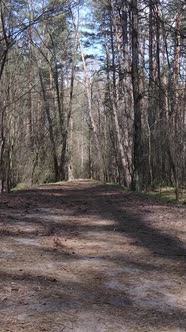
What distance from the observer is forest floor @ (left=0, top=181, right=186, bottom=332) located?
3082 millimetres

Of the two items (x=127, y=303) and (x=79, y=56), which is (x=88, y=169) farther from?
(x=127, y=303)

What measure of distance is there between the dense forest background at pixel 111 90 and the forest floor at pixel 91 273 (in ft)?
22.1

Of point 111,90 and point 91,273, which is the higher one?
point 111,90

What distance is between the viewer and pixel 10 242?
5.32m

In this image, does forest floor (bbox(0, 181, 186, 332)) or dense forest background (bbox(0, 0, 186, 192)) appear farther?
dense forest background (bbox(0, 0, 186, 192))

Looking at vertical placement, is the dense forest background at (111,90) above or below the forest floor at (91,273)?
above

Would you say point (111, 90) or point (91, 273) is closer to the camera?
point (91, 273)

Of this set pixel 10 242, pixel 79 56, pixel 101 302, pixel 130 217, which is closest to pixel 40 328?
pixel 101 302

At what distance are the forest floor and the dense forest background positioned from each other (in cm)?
672

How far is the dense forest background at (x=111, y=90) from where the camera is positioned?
15.2m

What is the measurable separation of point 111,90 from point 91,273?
18.3 metres

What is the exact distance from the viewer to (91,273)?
419 cm

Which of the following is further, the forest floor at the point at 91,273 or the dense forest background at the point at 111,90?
the dense forest background at the point at 111,90

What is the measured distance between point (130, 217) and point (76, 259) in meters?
3.24
